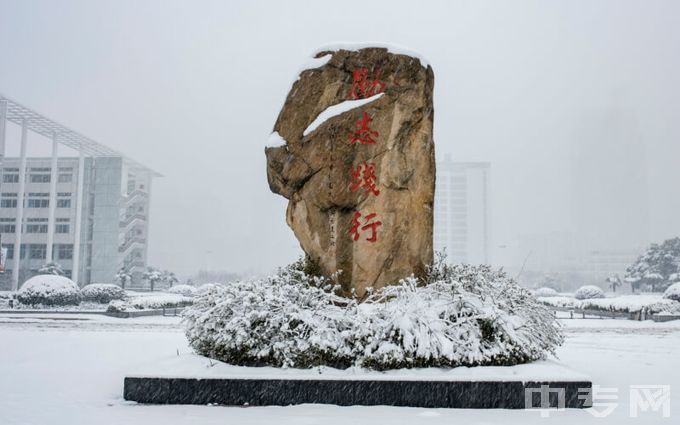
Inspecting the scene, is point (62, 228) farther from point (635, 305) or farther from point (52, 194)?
point (635, 305)

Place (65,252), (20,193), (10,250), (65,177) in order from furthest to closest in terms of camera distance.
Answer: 1. (65,177)
2. (65,252)
3. (10,250)
4. (20,193)

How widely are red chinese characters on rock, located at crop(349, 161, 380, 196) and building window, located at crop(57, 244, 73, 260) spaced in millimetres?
39262

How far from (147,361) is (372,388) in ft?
8.88

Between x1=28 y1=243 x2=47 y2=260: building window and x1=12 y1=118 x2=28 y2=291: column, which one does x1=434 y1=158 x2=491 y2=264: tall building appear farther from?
x1=12 y1=118 x2=28 y2=291: column

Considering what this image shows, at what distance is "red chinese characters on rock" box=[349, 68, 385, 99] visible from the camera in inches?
269

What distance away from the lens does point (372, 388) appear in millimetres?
5047

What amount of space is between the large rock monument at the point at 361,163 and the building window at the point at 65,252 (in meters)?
38.6

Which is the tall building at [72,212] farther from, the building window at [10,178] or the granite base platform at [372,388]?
the granite base platform at [372,388]

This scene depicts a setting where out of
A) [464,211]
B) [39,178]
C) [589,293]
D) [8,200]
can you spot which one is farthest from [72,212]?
[464,211]

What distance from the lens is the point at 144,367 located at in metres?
5.49

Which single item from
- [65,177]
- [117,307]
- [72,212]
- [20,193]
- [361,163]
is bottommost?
[117,307]

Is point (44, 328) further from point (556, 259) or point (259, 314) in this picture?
point (556, 259)

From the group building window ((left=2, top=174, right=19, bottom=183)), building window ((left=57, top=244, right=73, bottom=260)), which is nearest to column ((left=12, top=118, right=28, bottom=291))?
building window ((left=57, top=244, right=73, bottom=260))

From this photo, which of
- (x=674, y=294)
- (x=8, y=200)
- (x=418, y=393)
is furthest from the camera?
(x=8, y=200)
